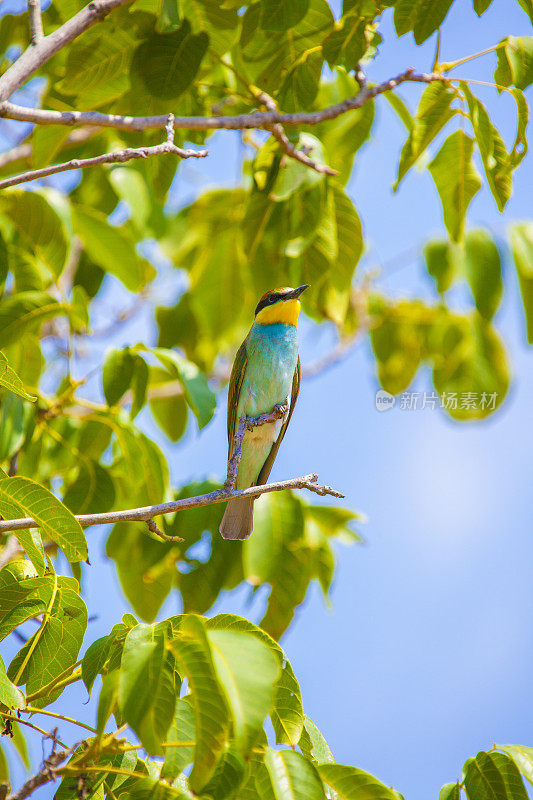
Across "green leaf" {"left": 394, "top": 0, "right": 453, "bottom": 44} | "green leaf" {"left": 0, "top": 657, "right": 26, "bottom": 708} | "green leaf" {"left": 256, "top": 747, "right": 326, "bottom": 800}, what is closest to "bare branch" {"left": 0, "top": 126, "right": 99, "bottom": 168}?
"green leaf" {"left": 394, "top": 0, "right": 453, "bottom": 44}

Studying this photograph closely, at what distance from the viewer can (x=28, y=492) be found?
1.92 m

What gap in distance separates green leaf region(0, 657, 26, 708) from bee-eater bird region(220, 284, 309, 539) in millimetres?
1975

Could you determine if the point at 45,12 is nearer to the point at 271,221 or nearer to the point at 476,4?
the point at 271,221

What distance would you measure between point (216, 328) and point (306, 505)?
1.35 m

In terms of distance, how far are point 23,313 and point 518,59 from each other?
1.95 m

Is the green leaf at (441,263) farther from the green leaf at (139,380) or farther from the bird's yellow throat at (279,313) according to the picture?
the green leaf at (139,380)

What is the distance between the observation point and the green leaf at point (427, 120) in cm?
272

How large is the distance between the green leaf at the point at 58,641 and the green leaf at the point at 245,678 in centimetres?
51

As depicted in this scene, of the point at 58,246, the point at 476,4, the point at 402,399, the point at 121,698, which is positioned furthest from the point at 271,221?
the point at 121,698

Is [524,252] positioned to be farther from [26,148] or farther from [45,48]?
[45,48]

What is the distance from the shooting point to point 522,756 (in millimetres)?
2049

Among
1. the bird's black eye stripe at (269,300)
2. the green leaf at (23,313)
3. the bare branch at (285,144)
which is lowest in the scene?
the green leaf at (23,313)

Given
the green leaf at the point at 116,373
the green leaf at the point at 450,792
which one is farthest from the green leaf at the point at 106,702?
the green leaf at the point at 116,373

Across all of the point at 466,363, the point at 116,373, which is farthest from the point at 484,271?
the point at 116,373
